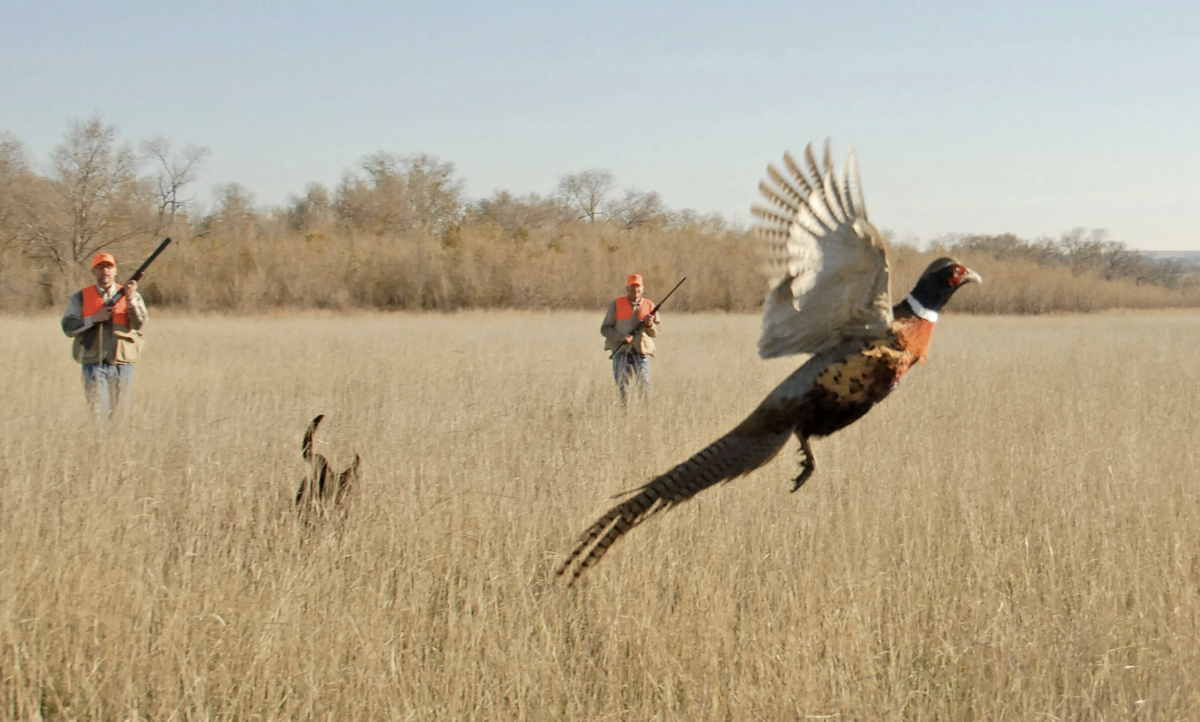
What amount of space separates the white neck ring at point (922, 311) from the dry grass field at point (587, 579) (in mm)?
1140

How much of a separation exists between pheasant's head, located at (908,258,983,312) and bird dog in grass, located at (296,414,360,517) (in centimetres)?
277

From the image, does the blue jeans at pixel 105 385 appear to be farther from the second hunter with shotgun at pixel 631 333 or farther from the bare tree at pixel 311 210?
the bare tree at pixel 311 210

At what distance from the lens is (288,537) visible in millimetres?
4230

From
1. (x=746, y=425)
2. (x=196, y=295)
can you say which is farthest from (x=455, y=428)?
(x=196, y=295)

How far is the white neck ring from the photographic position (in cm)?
353

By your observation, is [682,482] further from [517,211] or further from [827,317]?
[517,211]

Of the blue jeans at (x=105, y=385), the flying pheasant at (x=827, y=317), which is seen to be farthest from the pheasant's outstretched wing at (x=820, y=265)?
the blue jeans at (x=105, y=385)

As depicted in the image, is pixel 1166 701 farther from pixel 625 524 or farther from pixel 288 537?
pixel 288 537

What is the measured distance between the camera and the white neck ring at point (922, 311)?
3.53 meters

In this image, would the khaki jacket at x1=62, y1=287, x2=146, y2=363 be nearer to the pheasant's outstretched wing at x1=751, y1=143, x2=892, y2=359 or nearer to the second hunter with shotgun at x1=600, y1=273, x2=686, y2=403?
the second hunter with shotgun at x1=600, y1=273, x2=686, y2=403

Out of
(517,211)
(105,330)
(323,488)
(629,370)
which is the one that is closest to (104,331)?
(105,330)

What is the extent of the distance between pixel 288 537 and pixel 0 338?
15842 mm

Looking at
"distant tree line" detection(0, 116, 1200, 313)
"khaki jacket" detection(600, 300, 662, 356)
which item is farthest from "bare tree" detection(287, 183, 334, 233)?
"khaki jacket" detection(600, 300, 662, 356)

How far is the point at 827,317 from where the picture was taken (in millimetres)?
3730
